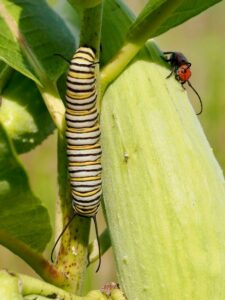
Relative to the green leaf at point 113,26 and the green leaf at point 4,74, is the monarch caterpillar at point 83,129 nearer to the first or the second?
the green leaf at point 113,26

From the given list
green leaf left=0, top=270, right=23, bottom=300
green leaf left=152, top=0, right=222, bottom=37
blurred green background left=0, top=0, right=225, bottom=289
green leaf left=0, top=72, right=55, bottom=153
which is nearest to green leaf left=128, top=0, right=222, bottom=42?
green leaf left=152, top=0, right=222, bottom=37

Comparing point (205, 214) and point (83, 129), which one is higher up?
point (83, 129)

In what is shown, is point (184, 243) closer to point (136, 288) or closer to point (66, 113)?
point (136, 288)

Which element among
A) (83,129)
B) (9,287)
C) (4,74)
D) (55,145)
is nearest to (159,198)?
(83,129)

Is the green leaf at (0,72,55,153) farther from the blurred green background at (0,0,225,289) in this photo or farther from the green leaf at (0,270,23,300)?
Answer: the blurred green background at (0,0,225,289)

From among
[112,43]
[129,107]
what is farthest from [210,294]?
[112,43]

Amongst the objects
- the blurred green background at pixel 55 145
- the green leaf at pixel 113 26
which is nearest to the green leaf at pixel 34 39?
the green leaf at pixel 113 26

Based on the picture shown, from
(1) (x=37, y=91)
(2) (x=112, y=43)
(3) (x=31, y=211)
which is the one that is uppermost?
(2) (x=112, y=43)
